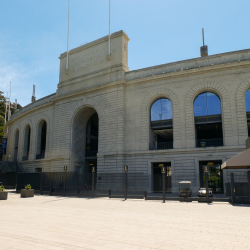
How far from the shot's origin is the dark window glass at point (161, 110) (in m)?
31.3

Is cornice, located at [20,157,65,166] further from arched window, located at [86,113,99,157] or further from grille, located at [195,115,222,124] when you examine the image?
grille, located at [195,115,222,124]

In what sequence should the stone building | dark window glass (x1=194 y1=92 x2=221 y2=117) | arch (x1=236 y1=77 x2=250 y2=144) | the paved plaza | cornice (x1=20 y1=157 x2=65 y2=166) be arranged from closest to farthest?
the paved plaza → arch (x1=236 y1=77 x2=250 y2=144) → the stone building → dark window glass (x1=194 y1=92 x2=221 y2=117) → cornice (x1=20 y1=157 x2=65 y2=166)

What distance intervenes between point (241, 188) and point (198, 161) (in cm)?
1049

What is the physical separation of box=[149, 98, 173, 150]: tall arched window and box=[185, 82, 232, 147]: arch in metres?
2.50

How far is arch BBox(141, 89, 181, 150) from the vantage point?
2958cm

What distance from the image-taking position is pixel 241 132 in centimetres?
2667

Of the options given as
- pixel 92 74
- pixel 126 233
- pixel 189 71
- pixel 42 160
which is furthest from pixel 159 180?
pixel 42 160

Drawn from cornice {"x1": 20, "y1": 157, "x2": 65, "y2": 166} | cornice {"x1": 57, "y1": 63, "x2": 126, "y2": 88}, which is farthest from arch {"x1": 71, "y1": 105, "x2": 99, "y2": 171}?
cornice {"x1": 57, "y1": 63, "x2": 126, "y2": 88}

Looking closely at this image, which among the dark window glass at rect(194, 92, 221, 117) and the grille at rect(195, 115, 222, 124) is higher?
the dark window glass at rect(194, 92, 221, 117)

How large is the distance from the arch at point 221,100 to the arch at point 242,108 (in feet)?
3.22

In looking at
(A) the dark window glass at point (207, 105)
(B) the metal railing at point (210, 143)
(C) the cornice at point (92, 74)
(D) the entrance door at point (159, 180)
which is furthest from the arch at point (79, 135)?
(B) the metal railing at point (210, 143)

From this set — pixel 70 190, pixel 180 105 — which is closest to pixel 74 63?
pixel 180 105

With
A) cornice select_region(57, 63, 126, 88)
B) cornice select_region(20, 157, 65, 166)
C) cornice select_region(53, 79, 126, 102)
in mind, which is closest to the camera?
cornice select_region(53, 79, 126, 102)

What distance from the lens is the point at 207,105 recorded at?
1163 inches
